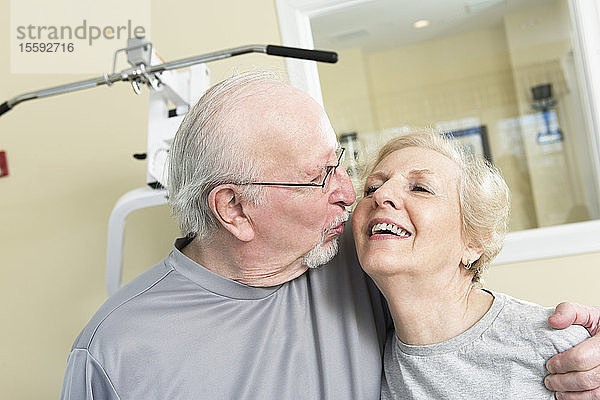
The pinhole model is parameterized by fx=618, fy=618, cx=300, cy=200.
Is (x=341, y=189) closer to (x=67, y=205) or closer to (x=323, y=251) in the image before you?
(x=323, y=251)

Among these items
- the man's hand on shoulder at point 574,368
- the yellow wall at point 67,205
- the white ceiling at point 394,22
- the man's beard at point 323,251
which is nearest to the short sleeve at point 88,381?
the man's beard at point 323,251

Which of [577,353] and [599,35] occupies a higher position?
[599,35]

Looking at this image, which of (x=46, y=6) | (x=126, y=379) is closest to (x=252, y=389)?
(x=126, y=379)

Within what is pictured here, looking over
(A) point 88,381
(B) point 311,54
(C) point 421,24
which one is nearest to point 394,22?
(C) point 421,24

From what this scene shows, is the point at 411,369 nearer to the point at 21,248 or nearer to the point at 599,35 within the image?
the point at 599,35

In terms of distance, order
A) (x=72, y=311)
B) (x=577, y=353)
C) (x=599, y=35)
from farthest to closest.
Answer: (x=72, y=311) < (x=599, y=35) < (x=577, y=353)

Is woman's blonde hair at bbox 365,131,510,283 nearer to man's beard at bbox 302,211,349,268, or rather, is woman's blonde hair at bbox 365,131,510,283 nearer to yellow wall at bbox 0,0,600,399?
man's beard at bbox 302,211,349,268

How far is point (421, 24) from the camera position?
93.4 inches

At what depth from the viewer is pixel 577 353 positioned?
41.7 inches

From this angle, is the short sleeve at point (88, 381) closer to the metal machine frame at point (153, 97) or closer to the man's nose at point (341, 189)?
the man's nose at point (341, 189)

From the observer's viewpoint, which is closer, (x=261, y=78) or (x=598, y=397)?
(x=598, y=397)

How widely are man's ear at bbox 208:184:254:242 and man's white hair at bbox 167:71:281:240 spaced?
2 centimetres

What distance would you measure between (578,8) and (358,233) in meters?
1.51

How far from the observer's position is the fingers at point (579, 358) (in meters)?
1.06
